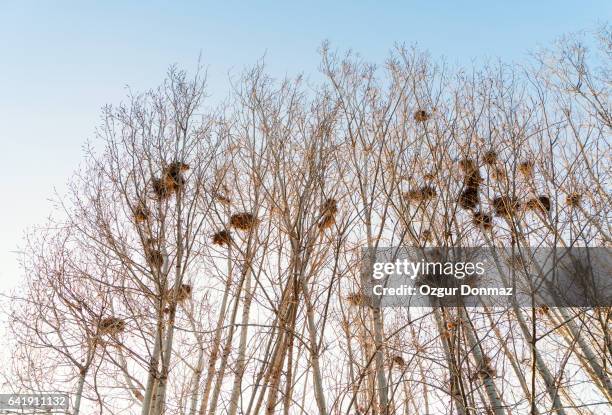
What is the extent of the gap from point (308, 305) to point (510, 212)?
1604mm

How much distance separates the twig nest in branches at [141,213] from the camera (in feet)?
14.6

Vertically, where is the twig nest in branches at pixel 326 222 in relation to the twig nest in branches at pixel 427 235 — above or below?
above

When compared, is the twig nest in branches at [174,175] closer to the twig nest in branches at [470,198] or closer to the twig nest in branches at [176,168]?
the twig nest in branches at [176,168]

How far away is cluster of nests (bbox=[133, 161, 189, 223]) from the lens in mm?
4586

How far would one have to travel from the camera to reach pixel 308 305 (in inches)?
137

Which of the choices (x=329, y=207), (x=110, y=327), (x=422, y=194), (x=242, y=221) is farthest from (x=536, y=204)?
(x=110, y=327)

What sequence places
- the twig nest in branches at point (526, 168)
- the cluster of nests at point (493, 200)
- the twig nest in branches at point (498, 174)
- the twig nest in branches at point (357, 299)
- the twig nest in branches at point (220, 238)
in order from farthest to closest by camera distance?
1. the twig nest in branches at point (220, 238)
2. the twig nest in branches at point (526, 168)
3. the twig nest in branches at point (357, 299)
4. the cluster of nests at point (493, 200)
5. the twig nest in branches at point (498, 174)

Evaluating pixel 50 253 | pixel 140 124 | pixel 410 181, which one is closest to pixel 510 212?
pixel 410 181

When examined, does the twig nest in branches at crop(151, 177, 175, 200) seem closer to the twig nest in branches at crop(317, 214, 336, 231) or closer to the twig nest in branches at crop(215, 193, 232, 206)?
the twig nest in branches at crop(215, 193, 232, 206)

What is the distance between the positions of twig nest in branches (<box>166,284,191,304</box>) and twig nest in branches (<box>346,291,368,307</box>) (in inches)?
65.5

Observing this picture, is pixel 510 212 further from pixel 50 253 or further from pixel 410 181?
pixel 50 253

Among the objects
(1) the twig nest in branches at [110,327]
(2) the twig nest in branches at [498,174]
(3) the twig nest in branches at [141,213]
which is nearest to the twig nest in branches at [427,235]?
(2) the twig nest in branches at [498,174]

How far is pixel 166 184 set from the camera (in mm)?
4598

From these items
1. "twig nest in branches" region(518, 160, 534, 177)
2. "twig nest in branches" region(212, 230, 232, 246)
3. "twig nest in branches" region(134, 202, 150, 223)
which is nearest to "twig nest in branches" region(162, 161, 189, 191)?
"twig nest in branches" region(134, 202, 150, 223)
